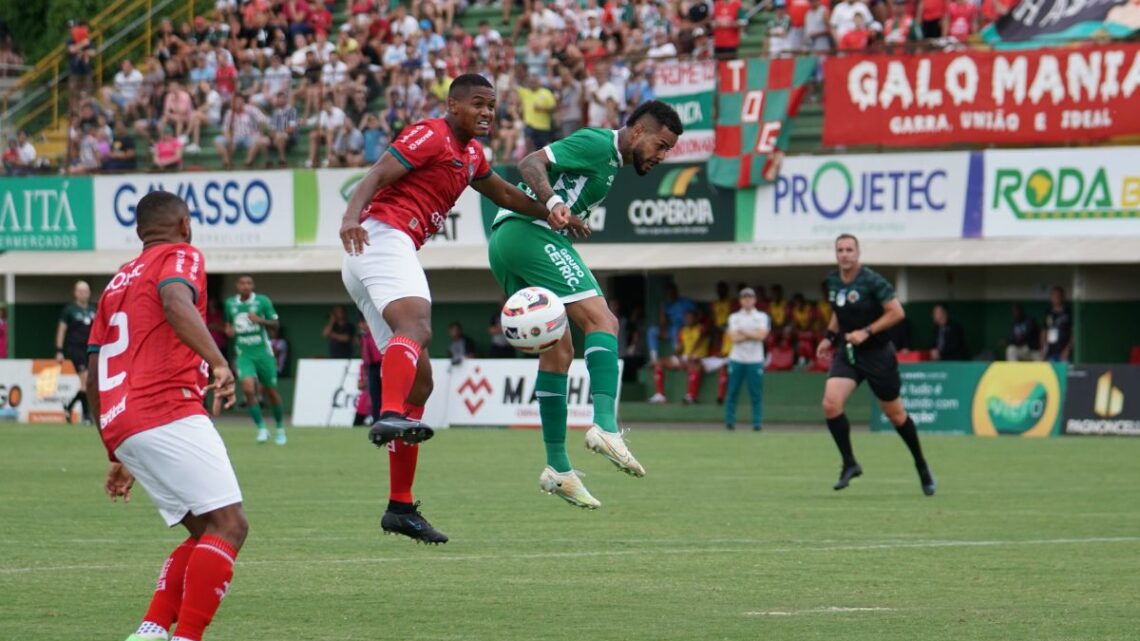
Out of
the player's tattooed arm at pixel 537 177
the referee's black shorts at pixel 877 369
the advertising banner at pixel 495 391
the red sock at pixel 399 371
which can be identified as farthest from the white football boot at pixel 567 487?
the advertising banner at pixel 495 391

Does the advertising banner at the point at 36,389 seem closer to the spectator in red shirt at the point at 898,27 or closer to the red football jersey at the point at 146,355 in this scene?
the spectator in red shirt at the point at 898,27

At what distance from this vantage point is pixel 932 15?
3042cm

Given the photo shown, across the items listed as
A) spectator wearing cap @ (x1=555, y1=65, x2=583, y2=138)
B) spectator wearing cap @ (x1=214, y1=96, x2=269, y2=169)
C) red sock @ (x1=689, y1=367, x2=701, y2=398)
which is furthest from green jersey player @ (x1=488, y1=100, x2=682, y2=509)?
spectator wearing cap @ (x1=214, y1=96, x2=269, y2=169)

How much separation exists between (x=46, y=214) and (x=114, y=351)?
32.3 metres

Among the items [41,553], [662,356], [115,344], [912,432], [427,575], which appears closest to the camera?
[115,344]

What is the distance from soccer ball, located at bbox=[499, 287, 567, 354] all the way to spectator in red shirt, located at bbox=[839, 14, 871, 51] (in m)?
21.2

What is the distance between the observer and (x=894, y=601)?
10.2 meters

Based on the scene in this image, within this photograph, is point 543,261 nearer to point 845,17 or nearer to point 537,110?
point 845,17

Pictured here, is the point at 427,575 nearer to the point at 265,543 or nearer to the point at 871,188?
the point at 265,543

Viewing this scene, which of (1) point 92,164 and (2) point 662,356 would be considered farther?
(1) point 92,164

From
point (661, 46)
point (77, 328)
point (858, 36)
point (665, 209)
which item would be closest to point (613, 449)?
point (77, 328)

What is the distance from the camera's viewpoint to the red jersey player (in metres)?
7.67

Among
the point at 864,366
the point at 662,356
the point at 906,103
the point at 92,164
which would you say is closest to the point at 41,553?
the point at 864,366

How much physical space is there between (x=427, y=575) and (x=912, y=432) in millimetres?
7664
